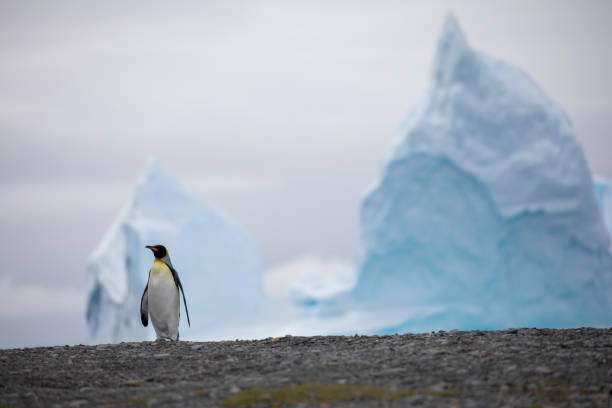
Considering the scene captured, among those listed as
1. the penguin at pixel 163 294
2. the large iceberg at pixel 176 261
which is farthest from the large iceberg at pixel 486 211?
the penguin at pixel 163 294

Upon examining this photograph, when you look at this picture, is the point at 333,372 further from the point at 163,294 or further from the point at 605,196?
the point at 605,196

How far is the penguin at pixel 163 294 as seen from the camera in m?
10.3

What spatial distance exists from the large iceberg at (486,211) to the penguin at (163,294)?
1634 cm

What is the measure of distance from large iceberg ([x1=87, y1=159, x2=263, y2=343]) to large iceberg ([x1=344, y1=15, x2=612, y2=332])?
22.8ft

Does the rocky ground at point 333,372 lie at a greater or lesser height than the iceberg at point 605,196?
lesser

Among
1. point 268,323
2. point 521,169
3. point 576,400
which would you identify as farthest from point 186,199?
point 576,400

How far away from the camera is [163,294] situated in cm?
1036

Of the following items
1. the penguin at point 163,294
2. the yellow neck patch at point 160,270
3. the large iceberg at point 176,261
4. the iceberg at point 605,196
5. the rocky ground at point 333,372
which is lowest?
the rocky ground at point 333,372

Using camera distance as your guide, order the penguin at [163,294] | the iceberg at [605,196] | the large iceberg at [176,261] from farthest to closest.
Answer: the iceberg at [605,196] → the large iceberg at [176,261] → the penguin at [163,294]

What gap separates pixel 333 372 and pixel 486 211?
2101 cm

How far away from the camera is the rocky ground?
5.05 metres

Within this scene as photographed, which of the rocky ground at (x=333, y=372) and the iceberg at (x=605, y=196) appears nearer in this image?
the rocky ground at (x=333, y=372)

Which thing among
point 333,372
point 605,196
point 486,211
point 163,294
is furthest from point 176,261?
point 333,372

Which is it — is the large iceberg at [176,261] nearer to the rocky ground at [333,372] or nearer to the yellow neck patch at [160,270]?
the yellow neck patch at [160,270]
